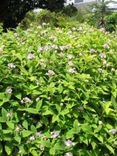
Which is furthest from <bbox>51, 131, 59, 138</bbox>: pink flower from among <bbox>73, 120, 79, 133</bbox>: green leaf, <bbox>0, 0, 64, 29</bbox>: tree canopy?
<bbox>0, 0, 64, 29</bbox>: tree canopy

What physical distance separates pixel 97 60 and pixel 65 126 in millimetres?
826

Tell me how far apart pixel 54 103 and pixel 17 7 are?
17.2 m

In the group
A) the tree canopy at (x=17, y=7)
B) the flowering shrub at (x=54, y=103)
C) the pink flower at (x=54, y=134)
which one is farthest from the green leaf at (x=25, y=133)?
the tree canopy at (x=17, y=7)

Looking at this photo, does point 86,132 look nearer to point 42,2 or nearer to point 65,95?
point 65,95

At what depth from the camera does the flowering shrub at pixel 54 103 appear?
2699mm

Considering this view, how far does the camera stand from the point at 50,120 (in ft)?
9.41

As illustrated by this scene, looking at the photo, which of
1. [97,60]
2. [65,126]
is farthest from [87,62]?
[65,126]

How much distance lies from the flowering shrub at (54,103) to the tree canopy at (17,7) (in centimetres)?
1579

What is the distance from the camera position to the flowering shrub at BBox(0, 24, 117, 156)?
2.70m

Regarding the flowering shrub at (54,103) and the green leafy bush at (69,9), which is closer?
the flowering shrub at (54,103)

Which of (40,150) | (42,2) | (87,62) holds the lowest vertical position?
(42,2)

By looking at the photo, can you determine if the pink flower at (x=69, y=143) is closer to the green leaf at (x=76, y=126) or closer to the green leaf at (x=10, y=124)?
the green leaf at (x=76, y=126)

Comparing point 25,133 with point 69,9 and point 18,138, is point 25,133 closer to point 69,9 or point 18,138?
point 18,138

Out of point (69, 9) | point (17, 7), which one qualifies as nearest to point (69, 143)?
point (17, 7)
